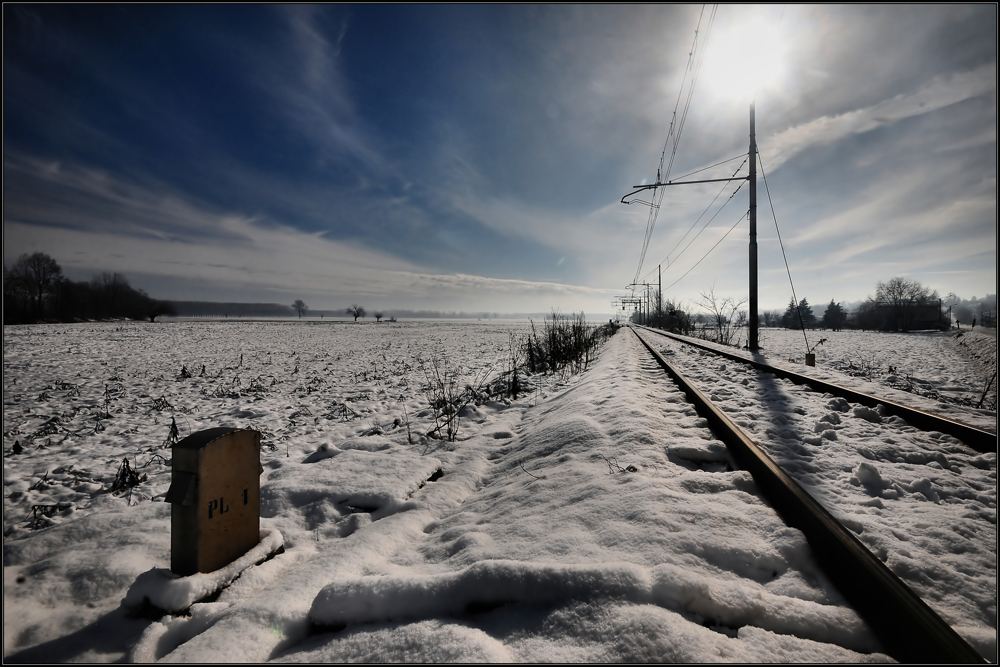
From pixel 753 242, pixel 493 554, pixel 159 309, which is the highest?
pixel 753 242

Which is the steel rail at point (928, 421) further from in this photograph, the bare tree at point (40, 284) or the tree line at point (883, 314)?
the bare tree at point (40, 284)

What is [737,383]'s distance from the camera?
266 inches

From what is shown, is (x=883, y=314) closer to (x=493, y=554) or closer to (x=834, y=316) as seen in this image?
(x=834, y=316)

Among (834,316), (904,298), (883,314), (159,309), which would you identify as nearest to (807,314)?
(834,316)

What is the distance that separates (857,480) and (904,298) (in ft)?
180

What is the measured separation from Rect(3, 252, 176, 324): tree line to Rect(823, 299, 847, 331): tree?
10845 cm

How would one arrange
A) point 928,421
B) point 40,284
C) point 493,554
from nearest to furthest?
point 493,554
point 928,421
point 40,284

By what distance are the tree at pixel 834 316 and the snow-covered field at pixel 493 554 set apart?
97243mm

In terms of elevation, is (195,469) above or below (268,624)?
above

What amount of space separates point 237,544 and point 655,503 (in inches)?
101

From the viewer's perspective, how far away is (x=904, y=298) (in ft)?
130

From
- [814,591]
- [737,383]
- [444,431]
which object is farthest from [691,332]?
[814,591]

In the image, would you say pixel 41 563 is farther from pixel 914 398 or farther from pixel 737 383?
pixel 914 398

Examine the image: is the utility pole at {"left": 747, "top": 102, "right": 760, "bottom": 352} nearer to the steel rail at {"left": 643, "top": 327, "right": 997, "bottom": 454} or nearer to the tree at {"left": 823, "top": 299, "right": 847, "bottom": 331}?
the steel rail at {"left": 643, "top": 327, "right": 997, "bottom": 454}
